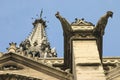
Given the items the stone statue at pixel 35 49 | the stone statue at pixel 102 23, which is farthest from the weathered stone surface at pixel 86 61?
the stone statue at pixel 35 49

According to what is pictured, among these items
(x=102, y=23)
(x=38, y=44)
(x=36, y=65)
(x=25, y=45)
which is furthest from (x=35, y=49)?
(x=36, y=65)

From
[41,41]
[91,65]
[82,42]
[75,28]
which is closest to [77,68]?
[91,65]

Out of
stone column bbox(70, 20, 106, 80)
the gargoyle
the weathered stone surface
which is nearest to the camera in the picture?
the weathered stone surface

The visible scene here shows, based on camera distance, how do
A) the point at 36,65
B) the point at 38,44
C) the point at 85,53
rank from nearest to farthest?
the point at 85,53, the point at 36,65, the point at 38,44

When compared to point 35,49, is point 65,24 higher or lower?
higher

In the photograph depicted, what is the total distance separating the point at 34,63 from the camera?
14156 millimetres

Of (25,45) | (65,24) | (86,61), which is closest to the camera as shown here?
(86,61)

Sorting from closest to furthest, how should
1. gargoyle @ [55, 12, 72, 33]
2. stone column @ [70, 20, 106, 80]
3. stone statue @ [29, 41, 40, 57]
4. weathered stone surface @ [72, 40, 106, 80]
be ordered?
weathered stone surface @ [72, 40, 106, 80] < stone column @ [70, 20, 106, 80] < gargoyle @ [55, 12, 72, 33] < stone statue @ [29, 41, 40, 57]

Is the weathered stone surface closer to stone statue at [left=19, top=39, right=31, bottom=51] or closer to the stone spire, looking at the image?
the stone spire

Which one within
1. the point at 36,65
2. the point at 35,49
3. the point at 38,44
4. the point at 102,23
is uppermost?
the point at 102,23

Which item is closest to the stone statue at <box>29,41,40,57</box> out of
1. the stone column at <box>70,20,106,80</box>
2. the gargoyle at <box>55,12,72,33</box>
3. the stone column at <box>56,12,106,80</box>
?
the stone column at <box>56,12,106,80</box>

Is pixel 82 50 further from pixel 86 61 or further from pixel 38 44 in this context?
pixel 38 44

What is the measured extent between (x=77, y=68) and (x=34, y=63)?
72.4 inches

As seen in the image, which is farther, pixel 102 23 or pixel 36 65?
pixel 102 23
